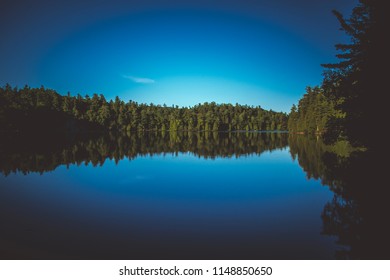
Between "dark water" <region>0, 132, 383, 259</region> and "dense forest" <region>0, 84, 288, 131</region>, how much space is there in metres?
52.9

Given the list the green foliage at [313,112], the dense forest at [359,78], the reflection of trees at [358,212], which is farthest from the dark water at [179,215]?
the green foliage at [313,112]

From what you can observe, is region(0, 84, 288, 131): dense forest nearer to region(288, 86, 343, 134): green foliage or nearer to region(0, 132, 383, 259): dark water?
region(0, 132, 383, 259): dark water

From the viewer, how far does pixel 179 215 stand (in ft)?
39.0

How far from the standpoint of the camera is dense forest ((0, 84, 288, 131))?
6968 cm

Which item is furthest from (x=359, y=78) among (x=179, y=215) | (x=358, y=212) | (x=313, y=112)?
(x=313, y=112)

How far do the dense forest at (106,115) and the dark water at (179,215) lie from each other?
52.9 m

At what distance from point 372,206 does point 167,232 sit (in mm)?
8944

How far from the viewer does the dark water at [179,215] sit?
8.38 metres

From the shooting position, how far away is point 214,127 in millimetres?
162250

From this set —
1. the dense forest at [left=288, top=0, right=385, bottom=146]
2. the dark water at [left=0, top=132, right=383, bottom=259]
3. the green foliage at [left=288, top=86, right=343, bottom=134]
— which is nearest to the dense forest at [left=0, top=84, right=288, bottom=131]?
the dark water at [left=0, top=132, right=383, bottom=259]

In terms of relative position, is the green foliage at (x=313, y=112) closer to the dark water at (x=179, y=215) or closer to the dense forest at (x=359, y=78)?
the dense forest at (x=359, y=78)

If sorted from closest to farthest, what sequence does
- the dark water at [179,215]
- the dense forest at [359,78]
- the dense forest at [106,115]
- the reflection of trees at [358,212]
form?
the reflection of trees at [358,212] → the dark water at [179,215] → the dense forest at [359,78] → the dense forest at [106,115]

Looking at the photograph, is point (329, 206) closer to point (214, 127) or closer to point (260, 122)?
point (214, 127)
